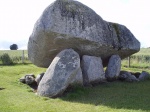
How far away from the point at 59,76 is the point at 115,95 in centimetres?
259

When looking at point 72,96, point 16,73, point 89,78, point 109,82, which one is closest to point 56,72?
point 72,96

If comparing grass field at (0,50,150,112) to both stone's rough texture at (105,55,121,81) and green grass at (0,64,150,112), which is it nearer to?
green grass at (0,64,150,112)

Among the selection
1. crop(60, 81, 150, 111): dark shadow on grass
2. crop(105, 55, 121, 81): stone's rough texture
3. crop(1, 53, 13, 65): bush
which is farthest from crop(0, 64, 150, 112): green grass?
crop(1, 53, 13, 65): bush

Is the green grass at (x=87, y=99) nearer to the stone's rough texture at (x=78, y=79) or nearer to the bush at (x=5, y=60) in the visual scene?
the stone's rough texture at (x=78, y=79)

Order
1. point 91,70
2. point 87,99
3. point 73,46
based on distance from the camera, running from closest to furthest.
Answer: point 87,99 → point 73,46 → point 91,70

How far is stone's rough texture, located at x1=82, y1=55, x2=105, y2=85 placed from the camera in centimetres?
1683

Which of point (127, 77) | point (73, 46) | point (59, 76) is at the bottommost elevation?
point (127, 77)

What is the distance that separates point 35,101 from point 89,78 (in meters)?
4.19

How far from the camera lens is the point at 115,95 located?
14016 mm

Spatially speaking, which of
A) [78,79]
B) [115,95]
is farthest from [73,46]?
[115,95]

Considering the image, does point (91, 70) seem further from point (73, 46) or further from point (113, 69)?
point (113, 69)

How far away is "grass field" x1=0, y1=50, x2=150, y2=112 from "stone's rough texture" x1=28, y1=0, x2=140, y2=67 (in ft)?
6.69

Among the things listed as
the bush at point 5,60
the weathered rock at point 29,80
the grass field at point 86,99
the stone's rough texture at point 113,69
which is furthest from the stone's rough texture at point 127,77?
the bush at point 5,60

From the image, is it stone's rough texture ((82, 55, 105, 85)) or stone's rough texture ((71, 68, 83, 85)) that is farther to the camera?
stone's rough texture ((82, 55, 105, 85))
